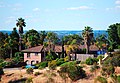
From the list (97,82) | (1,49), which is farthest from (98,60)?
(1,49)

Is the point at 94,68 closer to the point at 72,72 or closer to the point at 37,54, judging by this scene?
the point at 72,72

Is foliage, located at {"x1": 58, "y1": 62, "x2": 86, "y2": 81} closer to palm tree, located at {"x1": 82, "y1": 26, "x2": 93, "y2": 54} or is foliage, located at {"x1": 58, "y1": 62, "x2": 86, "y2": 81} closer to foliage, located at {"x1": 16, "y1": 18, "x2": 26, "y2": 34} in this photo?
palm tree, located at {"x1": 82, "y1": 26, "x2": 93, "y2": 54}

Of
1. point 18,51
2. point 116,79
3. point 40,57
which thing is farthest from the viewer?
point 18,51

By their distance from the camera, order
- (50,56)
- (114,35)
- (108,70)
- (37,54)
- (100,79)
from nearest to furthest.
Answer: (100,79), (108,70), (50,56), (37,54), (114,35)

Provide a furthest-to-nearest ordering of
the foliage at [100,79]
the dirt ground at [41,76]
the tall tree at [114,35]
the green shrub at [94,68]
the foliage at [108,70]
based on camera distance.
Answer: the tall tree at [114,35] → the green shrub at [94,68] → the dirt ground at [41,76] → the foliage at [108,70] → the foliage at [100,79]

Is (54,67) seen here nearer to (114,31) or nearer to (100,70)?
(100,70)

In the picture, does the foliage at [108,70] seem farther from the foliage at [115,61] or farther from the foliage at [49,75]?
the foliage at [49,75]

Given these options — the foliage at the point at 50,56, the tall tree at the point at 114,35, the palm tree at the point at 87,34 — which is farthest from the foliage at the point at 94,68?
the tall tree at the point at 114,35

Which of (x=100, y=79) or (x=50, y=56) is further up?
(x=50, y=56)

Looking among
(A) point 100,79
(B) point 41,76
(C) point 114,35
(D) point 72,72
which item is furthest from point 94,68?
(C) point 114,35

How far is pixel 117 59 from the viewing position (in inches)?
2179

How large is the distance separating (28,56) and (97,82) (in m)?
32.5

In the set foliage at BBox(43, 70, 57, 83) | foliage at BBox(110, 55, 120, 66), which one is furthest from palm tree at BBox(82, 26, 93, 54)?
foliage at BBox(43, 70, 57, 83)

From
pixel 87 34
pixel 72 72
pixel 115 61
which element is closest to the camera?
pixel 72 72
